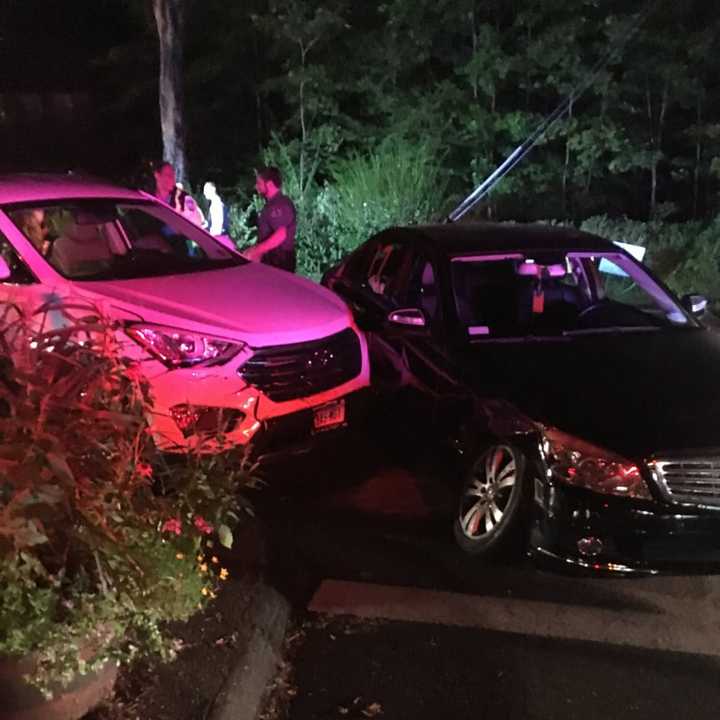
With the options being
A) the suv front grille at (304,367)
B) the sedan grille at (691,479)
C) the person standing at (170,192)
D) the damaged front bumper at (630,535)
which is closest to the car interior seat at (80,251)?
the suv front grille at (304,367)

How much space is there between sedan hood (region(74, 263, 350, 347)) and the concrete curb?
1.52 meters

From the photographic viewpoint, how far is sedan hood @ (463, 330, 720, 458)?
175 inches

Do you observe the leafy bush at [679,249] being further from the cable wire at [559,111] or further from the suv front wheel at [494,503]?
the suv front wheel at [494,503]

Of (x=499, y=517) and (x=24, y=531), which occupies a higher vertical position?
(x=24, y=531)

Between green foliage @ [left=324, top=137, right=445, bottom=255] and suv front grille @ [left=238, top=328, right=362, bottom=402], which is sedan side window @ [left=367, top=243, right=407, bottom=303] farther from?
green foliage @ [left=324, top=137, right=445, bottom=255]

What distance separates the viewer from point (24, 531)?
2734 mm

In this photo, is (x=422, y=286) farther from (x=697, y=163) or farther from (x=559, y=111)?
(x=697, y=163)

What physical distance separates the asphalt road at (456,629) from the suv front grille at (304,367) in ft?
1.49

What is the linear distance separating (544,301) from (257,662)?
3.20 m

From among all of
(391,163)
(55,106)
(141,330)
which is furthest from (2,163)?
(141,330)

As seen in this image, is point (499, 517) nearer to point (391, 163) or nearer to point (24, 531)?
point (24, 531)

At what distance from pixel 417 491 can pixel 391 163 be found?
7820mm

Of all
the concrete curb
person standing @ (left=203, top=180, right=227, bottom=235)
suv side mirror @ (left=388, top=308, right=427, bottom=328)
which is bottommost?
person standing @ (left=203, top=180, right=227, bottom=235)

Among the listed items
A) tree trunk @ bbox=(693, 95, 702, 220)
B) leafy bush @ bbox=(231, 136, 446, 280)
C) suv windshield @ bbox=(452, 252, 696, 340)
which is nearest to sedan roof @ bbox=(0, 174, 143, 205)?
suv windshield @ bbox=(452, 252, 696, 340)
